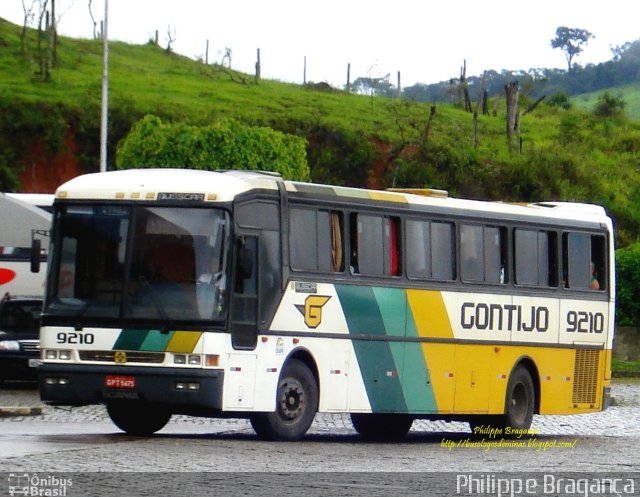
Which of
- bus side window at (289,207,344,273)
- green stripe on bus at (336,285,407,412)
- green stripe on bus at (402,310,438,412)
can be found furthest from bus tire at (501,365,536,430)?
bus side window at (289,207,344,273)

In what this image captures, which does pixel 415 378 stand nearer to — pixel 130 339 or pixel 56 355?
pixel 130 339

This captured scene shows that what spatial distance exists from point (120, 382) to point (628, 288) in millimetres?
28133

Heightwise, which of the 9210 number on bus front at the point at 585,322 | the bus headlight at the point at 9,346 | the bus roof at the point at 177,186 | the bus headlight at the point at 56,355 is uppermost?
the bus roof at the point at 177,186

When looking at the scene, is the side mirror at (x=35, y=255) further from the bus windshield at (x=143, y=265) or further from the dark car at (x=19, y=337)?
the dark car at (x=19, y=337)

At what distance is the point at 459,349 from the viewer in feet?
69.2

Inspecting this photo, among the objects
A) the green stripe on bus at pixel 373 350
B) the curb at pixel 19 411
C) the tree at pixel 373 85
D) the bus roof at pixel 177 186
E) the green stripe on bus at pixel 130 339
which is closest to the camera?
the green stripe on bus at pixel 130 339

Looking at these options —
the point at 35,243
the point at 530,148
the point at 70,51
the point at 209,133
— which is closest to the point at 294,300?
the point at 35,243

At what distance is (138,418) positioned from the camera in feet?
61.5

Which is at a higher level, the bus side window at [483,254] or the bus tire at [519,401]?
the bus side window at [483,254]

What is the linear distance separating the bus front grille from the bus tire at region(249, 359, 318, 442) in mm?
6154

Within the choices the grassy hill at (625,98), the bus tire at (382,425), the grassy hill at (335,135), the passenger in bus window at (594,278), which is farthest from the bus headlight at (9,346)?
the grassy hill at (625,98)

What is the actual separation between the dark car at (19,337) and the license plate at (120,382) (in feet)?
39.4

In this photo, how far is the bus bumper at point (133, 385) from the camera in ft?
55.5

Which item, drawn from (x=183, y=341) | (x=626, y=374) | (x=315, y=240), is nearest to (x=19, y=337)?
(x=315, y=240)
